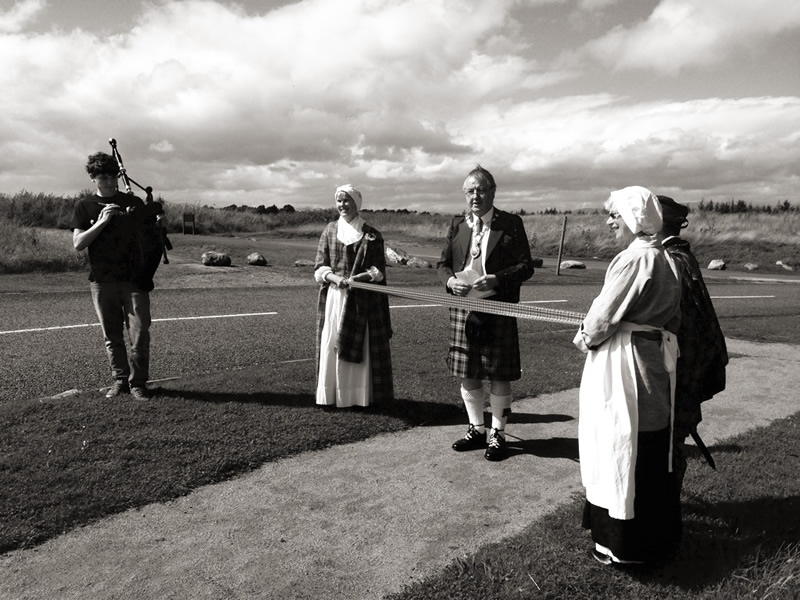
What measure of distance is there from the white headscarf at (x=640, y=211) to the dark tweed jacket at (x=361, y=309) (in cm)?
283

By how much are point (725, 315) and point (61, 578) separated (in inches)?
577

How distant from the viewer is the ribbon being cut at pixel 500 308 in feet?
13.5

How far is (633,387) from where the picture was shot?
331 centimetres

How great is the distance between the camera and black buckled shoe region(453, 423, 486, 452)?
5.32 metres

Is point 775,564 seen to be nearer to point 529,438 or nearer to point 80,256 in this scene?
point 529,438

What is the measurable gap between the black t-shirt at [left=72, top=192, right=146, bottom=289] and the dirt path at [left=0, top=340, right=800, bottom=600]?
7.99 feet

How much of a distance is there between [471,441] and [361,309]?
1511 millimetres

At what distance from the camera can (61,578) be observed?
3.35 meters

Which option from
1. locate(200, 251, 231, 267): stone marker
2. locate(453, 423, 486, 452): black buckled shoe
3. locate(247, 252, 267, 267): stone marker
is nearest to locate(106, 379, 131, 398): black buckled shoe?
locate(453, 423, 486, 452): black buckled shoe

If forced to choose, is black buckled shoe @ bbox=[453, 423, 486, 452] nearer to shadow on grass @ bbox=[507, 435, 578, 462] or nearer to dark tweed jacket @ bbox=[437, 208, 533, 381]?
shadow on grass @ bbox=[507, 435, 578, 462]

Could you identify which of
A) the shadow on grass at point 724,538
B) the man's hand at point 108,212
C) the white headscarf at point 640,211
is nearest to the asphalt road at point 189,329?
the man's hand at point 108,212

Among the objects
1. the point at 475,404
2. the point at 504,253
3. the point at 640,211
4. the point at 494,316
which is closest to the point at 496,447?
the point at 475,404

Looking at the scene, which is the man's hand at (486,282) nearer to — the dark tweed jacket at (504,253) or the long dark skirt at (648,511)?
the dark tweed jacket at (504,253)

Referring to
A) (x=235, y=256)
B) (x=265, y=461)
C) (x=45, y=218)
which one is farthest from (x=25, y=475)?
(x=45, y=218)
